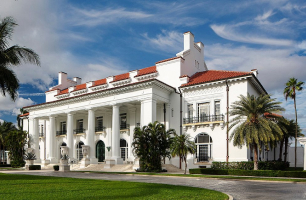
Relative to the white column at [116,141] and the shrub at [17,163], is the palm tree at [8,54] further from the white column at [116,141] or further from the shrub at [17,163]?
the shrub at [17,163]

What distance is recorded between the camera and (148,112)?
106 ft

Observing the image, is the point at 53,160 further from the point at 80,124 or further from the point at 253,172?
the point at 253,172

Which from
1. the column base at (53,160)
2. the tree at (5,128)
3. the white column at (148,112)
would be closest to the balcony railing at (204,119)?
the white column at (148,112)

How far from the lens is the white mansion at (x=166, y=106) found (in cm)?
3130

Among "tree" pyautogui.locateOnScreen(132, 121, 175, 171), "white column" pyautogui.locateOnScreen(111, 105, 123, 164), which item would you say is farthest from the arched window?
"white column" pyautogui.locateOnScreen(111, 105, 123, 164)

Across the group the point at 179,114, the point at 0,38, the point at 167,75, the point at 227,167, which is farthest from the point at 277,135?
the point at 0,38

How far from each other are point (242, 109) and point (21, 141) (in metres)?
34.7

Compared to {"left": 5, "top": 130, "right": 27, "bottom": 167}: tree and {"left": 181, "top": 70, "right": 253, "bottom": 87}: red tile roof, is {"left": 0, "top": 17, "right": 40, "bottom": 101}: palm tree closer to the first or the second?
{"left": 181, "top": 70, "right": 253, "bottom": 87}: red tile roof

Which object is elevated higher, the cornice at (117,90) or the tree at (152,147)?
the cornice at (117,90)

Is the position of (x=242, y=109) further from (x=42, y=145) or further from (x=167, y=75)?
(x=42, y=145)

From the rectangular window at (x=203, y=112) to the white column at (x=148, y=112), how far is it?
5368 millimetres

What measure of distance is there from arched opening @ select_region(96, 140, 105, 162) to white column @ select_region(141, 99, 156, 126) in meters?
11.6

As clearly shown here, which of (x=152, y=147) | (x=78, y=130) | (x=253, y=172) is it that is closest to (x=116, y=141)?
(x=152, y=147)

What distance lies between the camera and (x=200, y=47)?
41938 mm
